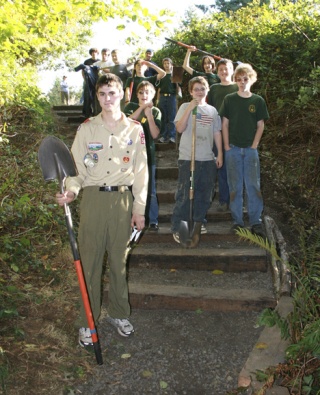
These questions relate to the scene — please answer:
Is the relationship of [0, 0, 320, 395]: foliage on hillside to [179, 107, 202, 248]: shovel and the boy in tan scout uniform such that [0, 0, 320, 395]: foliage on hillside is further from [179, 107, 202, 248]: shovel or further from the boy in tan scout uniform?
[179, 107, 202, 248]: shovel

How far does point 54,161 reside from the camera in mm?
3051

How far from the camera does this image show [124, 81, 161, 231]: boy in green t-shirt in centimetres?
461

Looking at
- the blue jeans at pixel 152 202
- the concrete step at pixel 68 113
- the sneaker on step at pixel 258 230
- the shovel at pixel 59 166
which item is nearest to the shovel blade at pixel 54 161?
the shovel at pixel 59 166

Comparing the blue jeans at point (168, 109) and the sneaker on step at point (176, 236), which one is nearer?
the sneaker on step at point (176, 236)

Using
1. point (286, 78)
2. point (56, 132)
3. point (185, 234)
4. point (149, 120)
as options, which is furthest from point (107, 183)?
point (56, 132)

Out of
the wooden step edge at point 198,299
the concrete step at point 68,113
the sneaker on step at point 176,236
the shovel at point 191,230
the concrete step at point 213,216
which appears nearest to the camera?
the wooden step edge at point 198,299

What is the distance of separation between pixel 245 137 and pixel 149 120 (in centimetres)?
121

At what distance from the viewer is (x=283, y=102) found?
23.3 ft

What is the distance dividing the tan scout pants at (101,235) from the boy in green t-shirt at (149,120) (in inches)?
66.4

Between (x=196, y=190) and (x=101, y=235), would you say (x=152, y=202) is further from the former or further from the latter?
(x=101, y=235)

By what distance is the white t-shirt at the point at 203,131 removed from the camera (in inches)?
184

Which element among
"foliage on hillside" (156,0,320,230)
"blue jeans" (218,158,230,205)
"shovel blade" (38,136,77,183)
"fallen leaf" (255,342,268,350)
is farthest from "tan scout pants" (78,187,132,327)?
"foliage on hillside" (156,0,320,230)

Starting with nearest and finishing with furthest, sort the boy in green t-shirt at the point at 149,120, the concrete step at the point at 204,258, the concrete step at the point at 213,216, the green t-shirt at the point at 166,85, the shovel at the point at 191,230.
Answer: the concrete step at the point at 204,258, the boy in green t-shirt at the point at 149,120, the shovel at the point at 191,230, the concrete step at the point at 213,216, the green t-shirt at the point at 166,85

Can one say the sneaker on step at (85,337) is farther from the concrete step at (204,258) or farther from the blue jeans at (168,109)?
the blue jeans at (168,109)
